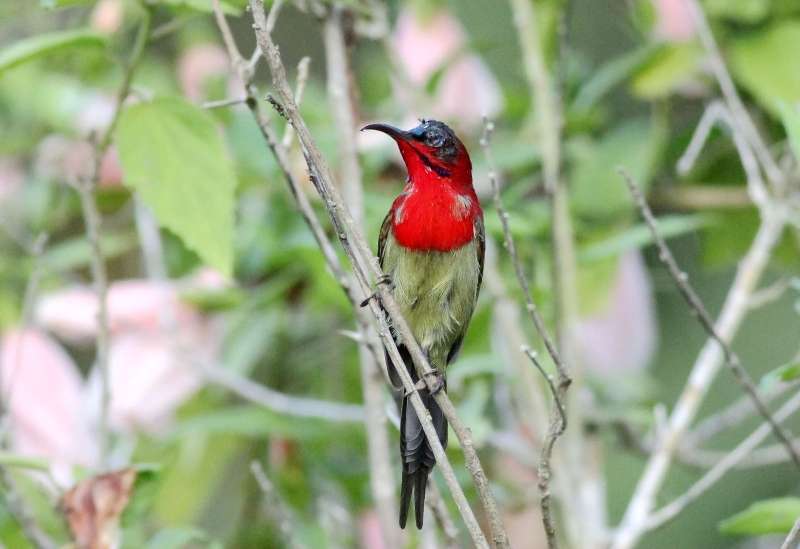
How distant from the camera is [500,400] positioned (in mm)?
1650

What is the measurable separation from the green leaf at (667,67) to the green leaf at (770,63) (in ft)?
0.19

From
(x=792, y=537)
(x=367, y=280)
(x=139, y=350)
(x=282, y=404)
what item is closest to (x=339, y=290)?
(x=282, y=404)

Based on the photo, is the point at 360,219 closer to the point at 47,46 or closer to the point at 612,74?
the point at 47,46

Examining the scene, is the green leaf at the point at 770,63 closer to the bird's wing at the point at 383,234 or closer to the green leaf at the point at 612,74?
the green leaf at the point at 612,74

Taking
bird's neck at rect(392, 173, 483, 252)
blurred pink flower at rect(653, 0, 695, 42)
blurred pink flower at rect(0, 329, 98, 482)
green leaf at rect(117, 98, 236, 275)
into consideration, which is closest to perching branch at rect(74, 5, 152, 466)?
green leaf at rect(117, 98, 236, 275)

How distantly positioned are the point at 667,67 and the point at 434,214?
1.89 feet

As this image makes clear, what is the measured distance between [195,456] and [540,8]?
83 centimetres

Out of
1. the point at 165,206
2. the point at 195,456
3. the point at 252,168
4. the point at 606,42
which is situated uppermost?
the point at 606,42

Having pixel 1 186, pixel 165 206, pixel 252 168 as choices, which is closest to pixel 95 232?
pixel 165 206

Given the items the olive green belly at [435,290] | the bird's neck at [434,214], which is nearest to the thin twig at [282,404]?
the olive green belly at [435,290]

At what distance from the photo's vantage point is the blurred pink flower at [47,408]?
5.26 ft

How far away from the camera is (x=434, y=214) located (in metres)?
1.25

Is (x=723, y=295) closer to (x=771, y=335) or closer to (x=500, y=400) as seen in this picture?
(x=771, y=335)

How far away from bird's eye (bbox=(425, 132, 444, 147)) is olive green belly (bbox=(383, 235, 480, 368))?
0.12 metres
